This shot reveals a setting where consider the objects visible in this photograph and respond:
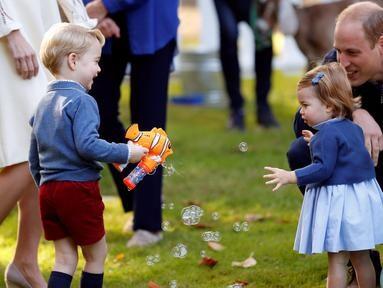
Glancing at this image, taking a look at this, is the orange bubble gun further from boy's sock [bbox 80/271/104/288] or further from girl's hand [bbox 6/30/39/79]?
girl's hand [bbox 6/30/39/79]

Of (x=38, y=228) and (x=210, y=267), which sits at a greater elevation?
(x=38, y=228)

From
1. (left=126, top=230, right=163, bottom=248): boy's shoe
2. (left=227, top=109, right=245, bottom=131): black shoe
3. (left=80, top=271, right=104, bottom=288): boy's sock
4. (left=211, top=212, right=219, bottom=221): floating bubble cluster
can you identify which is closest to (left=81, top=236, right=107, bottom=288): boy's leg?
(left=80, top=271, right=104, bottom=288): boy's sock

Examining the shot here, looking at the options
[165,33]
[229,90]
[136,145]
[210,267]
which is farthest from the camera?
[229,90]

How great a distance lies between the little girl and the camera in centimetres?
324

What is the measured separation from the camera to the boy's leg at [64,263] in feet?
11.0

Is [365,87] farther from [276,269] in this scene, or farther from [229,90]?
[229,90]

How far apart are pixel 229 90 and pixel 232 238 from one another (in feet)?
11.5

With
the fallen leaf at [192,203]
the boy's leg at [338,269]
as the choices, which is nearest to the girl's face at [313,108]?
the boy's leg at [338,269]

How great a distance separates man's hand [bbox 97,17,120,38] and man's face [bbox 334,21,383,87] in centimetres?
121

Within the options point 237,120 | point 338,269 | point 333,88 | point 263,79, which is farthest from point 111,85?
point 263,79

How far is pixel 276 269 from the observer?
13.6 ft

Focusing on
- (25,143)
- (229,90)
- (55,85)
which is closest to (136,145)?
(55,85)

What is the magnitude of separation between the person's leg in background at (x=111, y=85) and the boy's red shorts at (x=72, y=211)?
1.41 m

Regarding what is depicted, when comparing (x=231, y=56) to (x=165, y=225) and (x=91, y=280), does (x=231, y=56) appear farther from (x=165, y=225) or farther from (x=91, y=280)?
(x=91, y=280)
